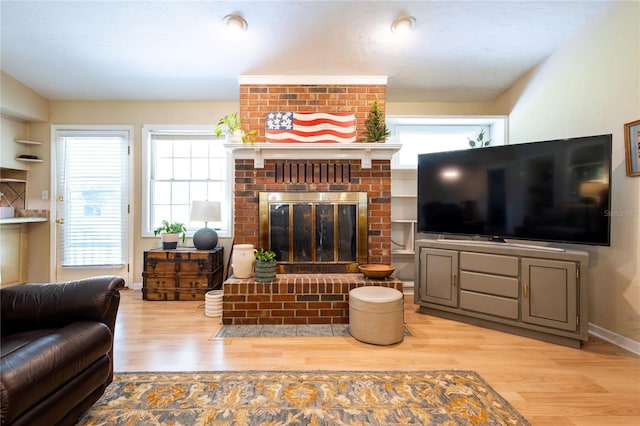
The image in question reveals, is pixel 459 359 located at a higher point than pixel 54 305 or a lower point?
lower

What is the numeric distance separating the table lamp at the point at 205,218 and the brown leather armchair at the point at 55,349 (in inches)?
72.2

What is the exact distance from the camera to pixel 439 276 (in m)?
2.85

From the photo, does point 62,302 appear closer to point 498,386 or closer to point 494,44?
point 498,386

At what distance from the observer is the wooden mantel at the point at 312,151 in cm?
297

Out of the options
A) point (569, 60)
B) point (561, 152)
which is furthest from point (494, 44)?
point (561, 152)

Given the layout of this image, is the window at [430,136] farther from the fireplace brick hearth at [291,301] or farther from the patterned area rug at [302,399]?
the patterned area rug at [302,399]

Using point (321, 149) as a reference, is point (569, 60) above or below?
above

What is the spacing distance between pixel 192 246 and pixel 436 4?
361 centimetres

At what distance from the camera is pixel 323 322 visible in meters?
2.73

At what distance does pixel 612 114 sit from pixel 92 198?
18.1ft

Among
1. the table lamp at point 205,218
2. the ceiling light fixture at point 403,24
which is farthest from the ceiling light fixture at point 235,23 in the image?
the table lamp at point 205,218

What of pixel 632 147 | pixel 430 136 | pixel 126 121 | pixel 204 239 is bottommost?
pixel 204 239

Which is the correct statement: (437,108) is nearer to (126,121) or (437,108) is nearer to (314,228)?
(314,228)

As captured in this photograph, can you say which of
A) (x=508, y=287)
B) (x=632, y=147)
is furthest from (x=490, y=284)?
(x=632, y=147)
